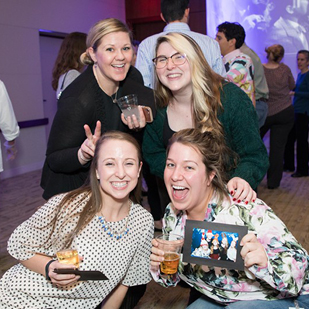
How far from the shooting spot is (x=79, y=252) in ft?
6.05

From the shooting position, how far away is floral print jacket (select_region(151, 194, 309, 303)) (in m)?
1.52

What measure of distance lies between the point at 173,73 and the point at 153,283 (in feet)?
5.44

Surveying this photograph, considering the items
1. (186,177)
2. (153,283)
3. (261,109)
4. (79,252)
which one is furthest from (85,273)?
(261,109)

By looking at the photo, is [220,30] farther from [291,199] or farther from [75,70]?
[291,199]

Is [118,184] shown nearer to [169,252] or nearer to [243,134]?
[169,252]

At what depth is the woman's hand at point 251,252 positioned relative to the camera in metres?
1.45

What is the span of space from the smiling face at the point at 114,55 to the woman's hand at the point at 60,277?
1061 millimetres

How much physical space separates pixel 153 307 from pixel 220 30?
106 inches

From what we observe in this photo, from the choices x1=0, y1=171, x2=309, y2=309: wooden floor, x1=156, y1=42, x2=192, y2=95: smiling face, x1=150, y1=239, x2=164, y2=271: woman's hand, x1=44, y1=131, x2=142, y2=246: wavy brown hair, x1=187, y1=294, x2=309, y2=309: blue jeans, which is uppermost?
x1=156, y1=42, x2=192, y2=95: smiling face

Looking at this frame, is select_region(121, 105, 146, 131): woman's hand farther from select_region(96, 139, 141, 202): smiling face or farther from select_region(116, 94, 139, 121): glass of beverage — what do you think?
select_region(96, 139, 141, 202): smiling face

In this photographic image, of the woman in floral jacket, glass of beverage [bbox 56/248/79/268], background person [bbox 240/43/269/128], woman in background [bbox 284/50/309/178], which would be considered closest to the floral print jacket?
the woman in floral jacket

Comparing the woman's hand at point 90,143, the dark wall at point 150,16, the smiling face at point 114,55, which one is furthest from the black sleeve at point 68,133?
the dark wall at point 150,16

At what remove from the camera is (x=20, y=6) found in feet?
20.6

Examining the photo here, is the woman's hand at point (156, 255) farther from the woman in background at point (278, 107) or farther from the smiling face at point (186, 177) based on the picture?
the woman in background at point (278, 107)
